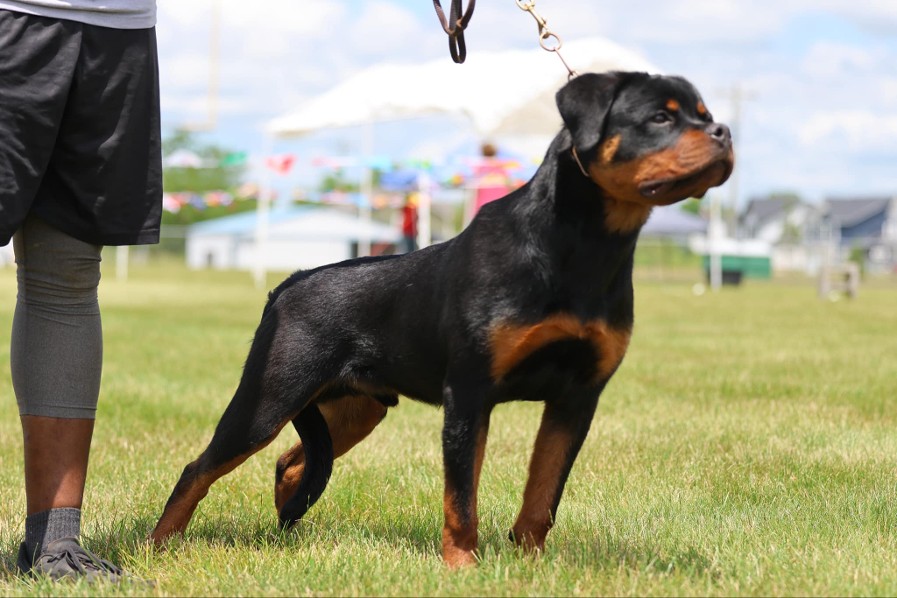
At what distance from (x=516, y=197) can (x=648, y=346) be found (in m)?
8.24

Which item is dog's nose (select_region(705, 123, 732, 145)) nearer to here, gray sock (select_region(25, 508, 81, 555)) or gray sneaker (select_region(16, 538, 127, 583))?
gray sneaker (select_region(16, 538, 127, 583))

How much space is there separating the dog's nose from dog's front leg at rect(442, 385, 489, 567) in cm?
97

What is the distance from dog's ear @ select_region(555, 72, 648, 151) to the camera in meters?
3.26

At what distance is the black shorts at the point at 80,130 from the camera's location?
328 centimetres

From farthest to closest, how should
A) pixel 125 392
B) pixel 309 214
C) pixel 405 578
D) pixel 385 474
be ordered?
pixel 309 214
pixel 125 392
pixel 385 474
pixel 405 578

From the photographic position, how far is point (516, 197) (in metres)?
3.50

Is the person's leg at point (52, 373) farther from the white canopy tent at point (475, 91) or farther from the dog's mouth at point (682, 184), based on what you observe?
the white canopy tent at point (475, 91)

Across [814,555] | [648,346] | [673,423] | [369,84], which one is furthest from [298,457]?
[369,84]

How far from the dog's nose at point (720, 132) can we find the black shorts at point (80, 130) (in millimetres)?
1699

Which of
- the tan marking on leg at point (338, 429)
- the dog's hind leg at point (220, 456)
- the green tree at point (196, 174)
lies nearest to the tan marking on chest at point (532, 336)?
the dog's hind leg at point (220, 456)

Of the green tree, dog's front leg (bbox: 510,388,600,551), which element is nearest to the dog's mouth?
dog's front leg (bbox: 510,388,600,551)

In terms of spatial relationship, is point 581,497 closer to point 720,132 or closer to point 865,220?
point 720,132

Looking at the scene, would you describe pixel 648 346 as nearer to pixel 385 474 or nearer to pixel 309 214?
pixel 385 474

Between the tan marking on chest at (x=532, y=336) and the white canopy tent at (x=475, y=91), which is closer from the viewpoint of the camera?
the tan marking on chest at (x=532, y=336)
